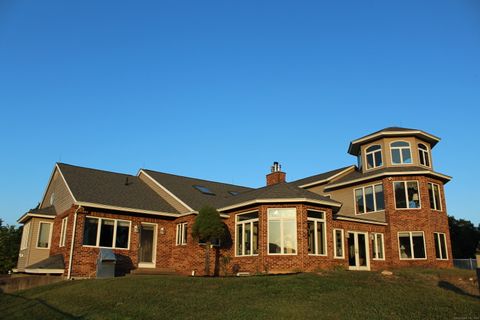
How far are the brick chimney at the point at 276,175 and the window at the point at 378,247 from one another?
20.4 feet

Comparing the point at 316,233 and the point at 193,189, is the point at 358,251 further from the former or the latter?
the point at 193,189

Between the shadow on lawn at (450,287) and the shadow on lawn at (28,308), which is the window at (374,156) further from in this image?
the shadow on lawn at (28,308)

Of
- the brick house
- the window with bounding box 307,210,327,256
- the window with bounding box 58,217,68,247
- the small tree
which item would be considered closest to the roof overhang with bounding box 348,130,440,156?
the brick house

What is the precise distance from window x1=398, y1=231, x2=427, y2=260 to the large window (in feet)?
48.0

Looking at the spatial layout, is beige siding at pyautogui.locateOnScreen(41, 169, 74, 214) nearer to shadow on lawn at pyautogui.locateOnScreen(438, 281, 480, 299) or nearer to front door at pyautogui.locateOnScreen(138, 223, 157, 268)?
front door at pyautogui.locateOnScreen(138, 223, 157, 268)

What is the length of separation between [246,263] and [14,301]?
9251mm

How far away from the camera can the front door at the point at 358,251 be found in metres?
20.6

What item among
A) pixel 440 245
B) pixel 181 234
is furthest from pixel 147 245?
pixel 440 245

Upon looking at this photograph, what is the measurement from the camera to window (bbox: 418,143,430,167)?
23203 mm

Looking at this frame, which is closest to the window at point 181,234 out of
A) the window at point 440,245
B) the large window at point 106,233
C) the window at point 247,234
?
the large window at point 106,233

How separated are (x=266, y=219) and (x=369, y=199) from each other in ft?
29.8

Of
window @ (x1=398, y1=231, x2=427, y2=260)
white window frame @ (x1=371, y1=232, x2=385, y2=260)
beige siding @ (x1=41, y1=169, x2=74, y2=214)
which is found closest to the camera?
beige siding @ (x1=41, y1=169, x2=74, y2=214)

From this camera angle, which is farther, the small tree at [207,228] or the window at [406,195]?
the window at [406,195]

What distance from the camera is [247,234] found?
61.1 ft
